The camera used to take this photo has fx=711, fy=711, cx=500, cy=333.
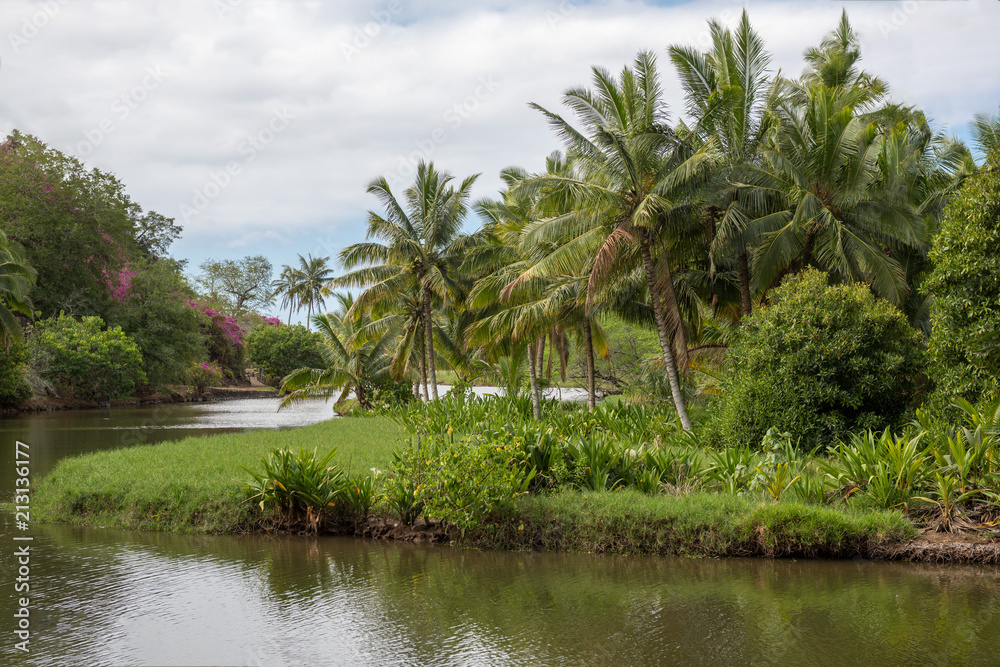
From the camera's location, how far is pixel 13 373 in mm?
31531

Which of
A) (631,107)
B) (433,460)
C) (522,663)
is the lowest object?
(522,663)

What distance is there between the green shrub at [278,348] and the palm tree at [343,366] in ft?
101

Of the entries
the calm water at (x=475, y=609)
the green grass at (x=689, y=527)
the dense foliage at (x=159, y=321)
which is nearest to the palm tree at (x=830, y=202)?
the green grass at (x=689, y=527)

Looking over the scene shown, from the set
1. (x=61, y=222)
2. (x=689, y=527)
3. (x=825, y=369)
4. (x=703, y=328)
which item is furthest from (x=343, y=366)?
(x=689, y=527)

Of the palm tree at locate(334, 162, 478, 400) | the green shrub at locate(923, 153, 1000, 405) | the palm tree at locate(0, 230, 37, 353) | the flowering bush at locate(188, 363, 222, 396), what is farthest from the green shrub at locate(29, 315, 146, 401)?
the green shrub at locate(923, 153, 1000, 405)

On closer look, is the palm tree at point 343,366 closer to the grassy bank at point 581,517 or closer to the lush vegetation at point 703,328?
the lush vegetation at point 703,328

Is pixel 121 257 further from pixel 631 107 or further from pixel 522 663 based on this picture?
pixel 522 663

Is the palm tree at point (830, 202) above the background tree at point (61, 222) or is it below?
below

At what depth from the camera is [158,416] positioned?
3488 cm

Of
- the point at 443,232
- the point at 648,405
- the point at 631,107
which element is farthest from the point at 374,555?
the point at 443,232

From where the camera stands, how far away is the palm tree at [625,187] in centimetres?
1585

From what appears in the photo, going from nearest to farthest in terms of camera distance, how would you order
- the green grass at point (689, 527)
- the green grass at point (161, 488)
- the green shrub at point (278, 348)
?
the green grass at point (689, 527), the green grass at point (161, 488), the green shrub at point (278, 348)

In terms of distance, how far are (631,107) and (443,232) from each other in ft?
33.9

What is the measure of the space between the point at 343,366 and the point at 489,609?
25320mm
